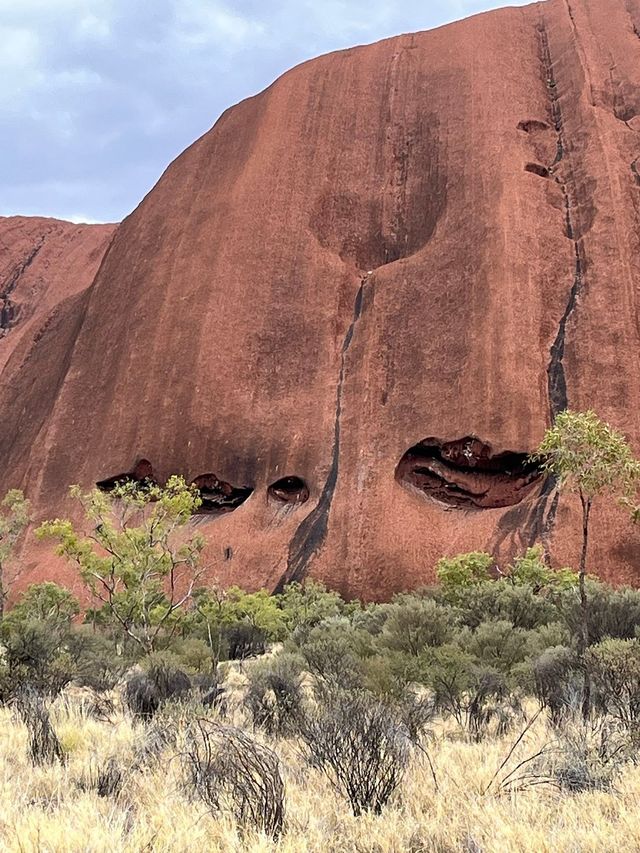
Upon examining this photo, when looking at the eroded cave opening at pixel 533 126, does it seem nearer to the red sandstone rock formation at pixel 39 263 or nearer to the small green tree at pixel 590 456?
the small green tree at pixel 590 456

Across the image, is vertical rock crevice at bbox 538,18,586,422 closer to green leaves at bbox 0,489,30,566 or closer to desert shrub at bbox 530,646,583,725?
desert shrub at bbox 530,646,583,725

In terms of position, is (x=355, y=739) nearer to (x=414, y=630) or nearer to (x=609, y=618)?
(x=414, y=630)

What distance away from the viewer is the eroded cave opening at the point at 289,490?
101 ft

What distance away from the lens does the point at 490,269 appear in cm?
3103

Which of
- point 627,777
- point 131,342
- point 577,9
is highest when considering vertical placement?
point 577,9

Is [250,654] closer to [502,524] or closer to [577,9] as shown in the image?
[502,524]

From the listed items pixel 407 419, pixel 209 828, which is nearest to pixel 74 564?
pixel 407 419

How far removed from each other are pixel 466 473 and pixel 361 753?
82.1ft

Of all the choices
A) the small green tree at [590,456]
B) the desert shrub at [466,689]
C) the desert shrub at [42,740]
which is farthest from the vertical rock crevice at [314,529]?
the desert shrub at [42,740]

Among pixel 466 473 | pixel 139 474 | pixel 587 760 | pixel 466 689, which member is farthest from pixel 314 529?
pixel 587 760

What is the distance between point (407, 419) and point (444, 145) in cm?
1632

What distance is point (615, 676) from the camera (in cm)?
801

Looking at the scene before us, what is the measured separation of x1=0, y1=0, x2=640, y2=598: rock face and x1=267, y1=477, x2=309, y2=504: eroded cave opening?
0.09 metres

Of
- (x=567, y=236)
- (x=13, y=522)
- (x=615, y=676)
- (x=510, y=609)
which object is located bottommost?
(x=510, y=609)
